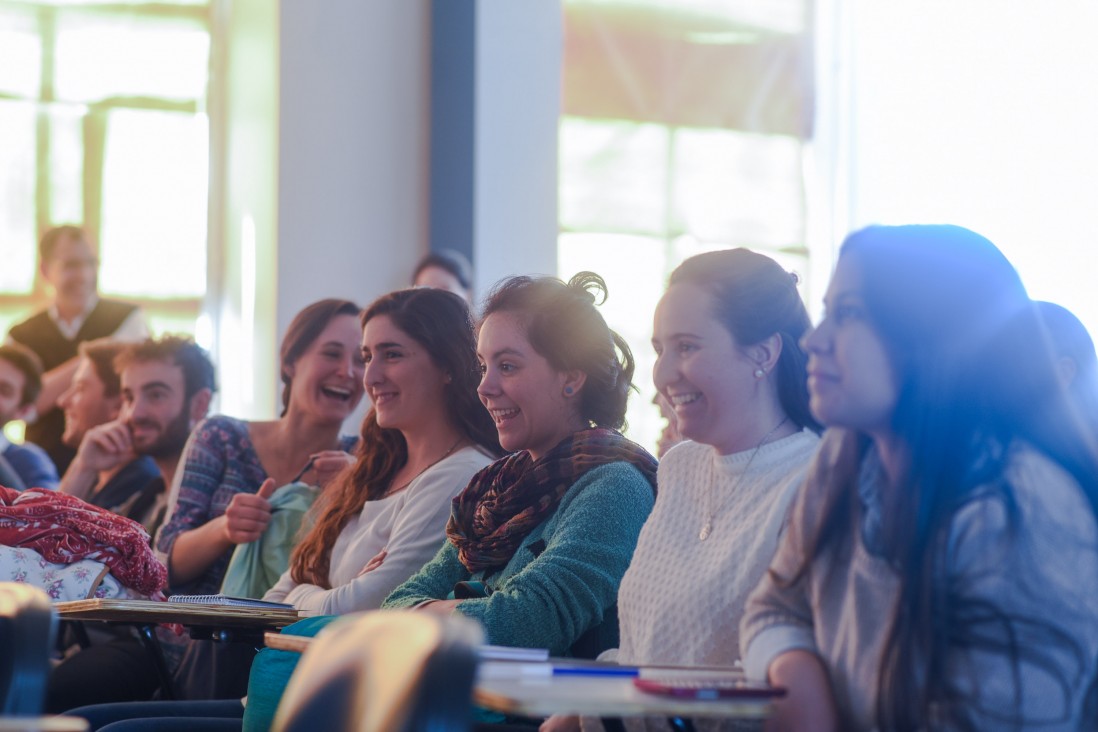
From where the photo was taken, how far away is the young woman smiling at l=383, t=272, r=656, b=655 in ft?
8.18

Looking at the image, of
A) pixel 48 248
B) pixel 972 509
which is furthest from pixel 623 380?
pixel 48 248

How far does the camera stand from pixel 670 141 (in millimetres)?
7215

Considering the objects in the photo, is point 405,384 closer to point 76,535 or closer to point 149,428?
point 76,535

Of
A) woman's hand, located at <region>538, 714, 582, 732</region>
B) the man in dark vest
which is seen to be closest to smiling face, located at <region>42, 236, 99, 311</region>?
the man in dark vest

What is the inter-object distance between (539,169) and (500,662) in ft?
14.8

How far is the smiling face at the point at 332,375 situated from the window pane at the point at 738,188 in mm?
3497

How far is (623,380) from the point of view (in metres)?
2.90

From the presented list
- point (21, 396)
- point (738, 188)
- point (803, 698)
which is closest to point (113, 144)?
point (21, 396)

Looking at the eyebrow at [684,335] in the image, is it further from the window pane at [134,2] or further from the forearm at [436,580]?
the window pane at [134,2]

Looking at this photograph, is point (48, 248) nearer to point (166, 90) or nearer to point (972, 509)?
point (166, 90)

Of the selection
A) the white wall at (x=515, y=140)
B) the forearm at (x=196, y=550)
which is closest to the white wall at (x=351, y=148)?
the white wall at (x=515, y=140)

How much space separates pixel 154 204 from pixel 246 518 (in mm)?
3771

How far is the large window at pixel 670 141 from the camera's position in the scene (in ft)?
22.9

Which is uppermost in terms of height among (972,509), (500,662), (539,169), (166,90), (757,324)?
(166,90)
